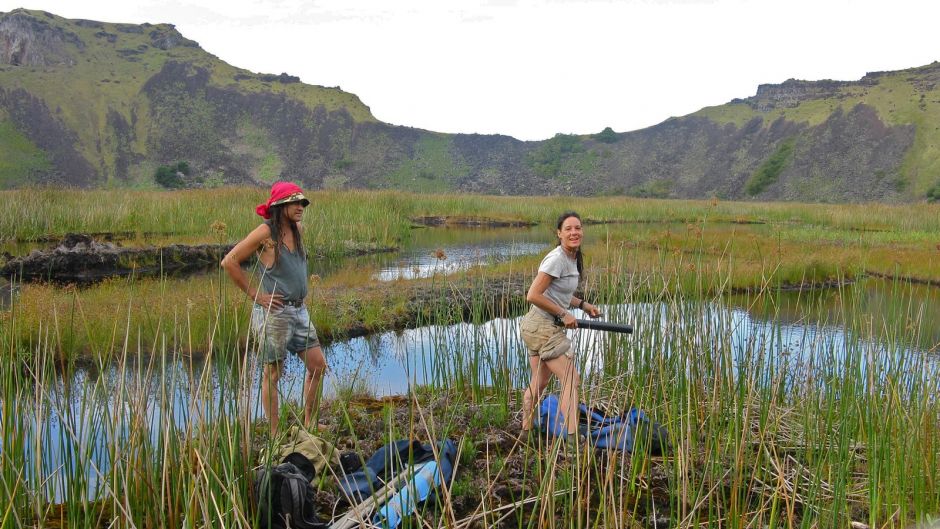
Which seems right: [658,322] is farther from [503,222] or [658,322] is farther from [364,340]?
[503,222]

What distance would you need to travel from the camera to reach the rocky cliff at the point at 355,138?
59406 millimetres

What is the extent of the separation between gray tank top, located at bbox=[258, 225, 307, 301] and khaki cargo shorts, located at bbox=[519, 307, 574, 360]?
1283mm

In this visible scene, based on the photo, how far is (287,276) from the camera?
11.3 ft

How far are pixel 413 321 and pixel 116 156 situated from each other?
67.9 metres

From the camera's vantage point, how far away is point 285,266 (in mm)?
3422

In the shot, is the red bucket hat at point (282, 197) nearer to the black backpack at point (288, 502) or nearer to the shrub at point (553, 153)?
the black backpack at point (288, 502)

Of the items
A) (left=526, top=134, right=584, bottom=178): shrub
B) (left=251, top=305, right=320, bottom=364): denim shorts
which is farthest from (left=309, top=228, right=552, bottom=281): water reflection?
(left=526, top=134, right=584, bottom=178): shrub

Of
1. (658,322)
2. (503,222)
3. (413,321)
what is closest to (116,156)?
(503,222)

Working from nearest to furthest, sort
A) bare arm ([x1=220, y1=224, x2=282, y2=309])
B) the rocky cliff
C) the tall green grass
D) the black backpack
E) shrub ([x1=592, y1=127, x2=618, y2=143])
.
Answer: the tall green grass, the black backpack, bare arm ([x1=220, y1=224, x2=282, y2=309]), the rocky cliff, shrub ([x1=592, y1=127, x2=618, y2=143])

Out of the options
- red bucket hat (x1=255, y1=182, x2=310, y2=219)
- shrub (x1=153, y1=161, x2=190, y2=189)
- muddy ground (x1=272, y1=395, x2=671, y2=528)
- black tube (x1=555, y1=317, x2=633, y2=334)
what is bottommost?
muddy ground (x1=272, y1=395, x2=671, y2=528)

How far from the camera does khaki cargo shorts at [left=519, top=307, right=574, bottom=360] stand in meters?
3.55

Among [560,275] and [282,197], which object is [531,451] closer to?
[560,275]

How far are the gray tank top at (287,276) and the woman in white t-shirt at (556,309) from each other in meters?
1.25

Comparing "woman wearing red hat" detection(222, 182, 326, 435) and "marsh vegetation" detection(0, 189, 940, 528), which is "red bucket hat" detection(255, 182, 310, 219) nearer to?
"woman wearing red hat" detection(222, 182, 326, 435)
